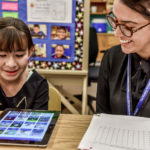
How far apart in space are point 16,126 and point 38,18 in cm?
161

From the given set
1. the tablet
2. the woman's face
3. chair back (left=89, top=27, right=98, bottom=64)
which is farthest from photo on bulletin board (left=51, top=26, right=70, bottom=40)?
the tablet

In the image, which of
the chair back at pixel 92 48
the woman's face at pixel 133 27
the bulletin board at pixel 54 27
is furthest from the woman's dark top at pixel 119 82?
the chair back at pixel 92 48

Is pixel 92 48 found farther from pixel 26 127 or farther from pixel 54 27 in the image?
pixel 26 127

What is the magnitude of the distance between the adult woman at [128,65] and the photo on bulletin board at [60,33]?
1018mm

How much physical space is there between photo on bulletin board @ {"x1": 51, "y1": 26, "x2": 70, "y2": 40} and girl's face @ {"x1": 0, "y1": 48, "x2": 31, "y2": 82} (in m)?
1.06

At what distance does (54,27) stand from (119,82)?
1221 mm

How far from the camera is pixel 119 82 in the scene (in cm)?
120

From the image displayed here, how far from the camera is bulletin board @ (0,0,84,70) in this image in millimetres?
2201

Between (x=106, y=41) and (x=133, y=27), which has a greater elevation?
(x=133, y=27)

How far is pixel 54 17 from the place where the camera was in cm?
223

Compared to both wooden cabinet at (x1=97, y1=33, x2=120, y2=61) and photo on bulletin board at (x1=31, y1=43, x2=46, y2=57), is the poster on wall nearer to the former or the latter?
photo on bulletin board at (x1=31, y1=43, x2=46, y2=57)

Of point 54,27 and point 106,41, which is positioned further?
point 106,41

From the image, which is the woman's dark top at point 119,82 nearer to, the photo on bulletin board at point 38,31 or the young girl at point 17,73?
the young girl at point 17,73

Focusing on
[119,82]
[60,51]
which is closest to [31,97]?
[119,82]
